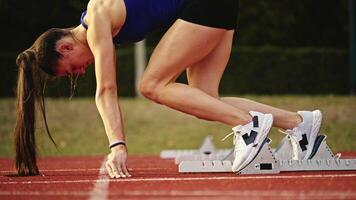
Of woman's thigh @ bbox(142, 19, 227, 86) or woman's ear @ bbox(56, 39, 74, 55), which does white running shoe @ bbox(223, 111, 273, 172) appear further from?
woman's ear @ bbox(56, 39, 74, 55)

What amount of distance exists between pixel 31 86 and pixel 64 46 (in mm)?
393

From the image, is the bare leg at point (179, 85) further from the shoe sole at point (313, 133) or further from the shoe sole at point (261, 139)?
the shoe sole at point (313, 133)

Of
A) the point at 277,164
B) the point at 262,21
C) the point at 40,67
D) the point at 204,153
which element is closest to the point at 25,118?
the point at 40,67

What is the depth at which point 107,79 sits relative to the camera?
230 inches

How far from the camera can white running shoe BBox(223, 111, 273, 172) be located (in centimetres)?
580

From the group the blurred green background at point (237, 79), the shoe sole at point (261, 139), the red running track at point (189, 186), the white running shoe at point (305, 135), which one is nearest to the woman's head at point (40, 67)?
the red running track at point (189, 186)

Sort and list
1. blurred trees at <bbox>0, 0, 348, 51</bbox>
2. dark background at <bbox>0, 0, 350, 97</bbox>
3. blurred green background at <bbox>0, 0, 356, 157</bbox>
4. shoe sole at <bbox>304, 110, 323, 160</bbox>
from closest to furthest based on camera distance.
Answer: shoe sole at <bbox>304, 110, 323, 160</bbox> < blurred green background at <bbox>0, 0, 356, 157</bbox> < dark background at <bbox>0, 0, 350, 97</bbox> < blurred trees at <bbox>0, 0, 348, 51</bbox>

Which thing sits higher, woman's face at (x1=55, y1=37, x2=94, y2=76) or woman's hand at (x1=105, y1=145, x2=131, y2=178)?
woman's face at (x1=55, y1=37, x2=94, y2=76)

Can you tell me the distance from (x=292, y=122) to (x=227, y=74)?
17999 mm

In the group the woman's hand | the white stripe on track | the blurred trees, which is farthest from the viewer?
the blurred trees

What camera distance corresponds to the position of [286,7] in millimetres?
29719

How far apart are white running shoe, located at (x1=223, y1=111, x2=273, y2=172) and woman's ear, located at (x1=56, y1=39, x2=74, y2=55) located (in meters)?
1.29

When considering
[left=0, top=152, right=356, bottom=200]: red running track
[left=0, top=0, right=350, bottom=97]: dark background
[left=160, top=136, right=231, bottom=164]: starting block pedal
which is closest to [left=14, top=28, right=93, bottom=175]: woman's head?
[left=0, top=152, right=356, bottom=200]: red running track

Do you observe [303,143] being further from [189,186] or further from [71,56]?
[71,56]
